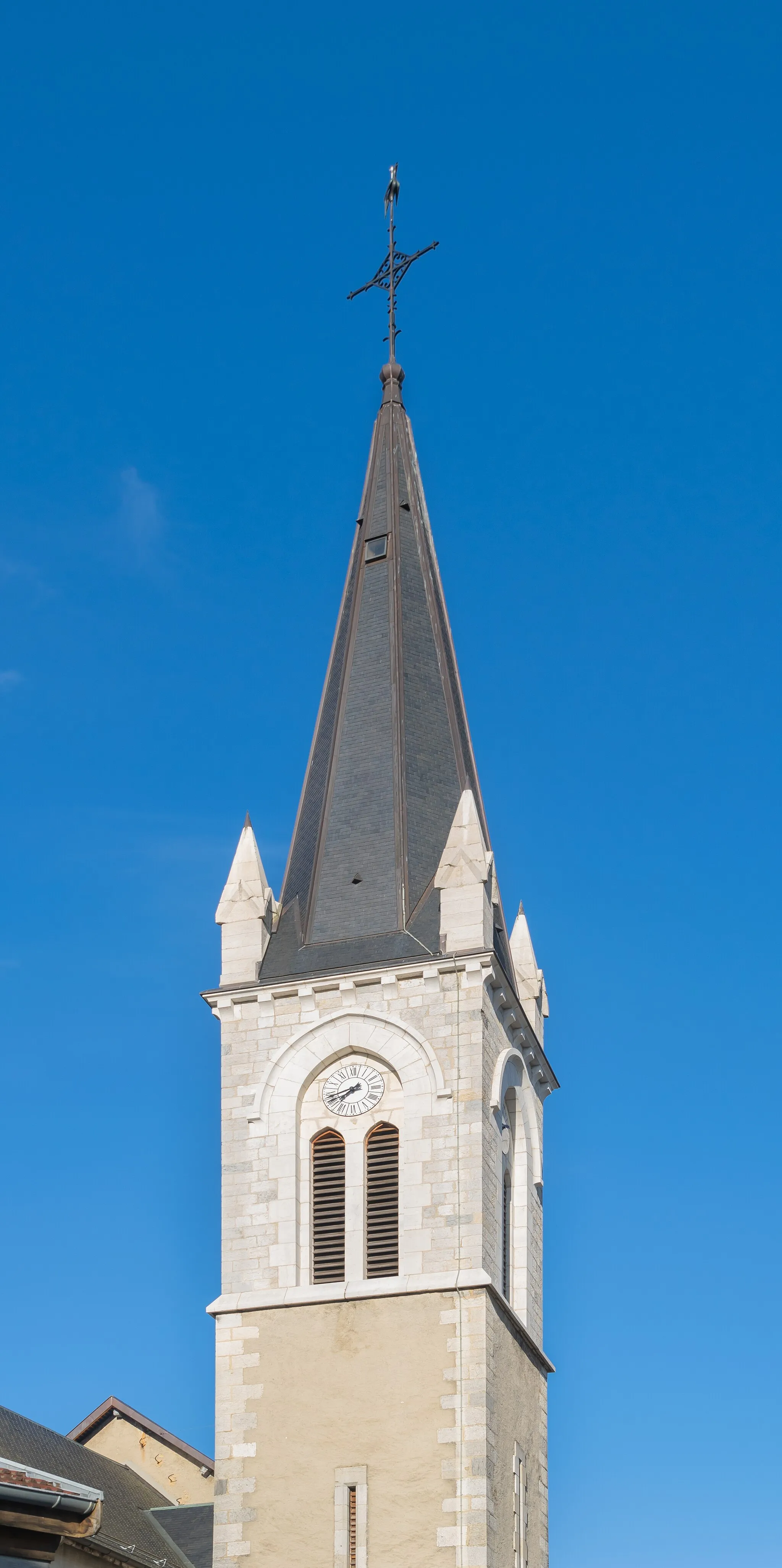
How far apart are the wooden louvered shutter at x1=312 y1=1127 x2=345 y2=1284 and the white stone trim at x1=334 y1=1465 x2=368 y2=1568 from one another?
2.75 metres

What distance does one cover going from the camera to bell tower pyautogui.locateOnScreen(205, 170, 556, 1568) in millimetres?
28750

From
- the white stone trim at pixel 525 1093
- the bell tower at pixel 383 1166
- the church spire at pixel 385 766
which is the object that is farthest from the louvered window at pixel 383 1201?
the church spire at pixel 385 766

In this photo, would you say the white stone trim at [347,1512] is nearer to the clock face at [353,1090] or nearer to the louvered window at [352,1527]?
the louvered window at [352,1527]

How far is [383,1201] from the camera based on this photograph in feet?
101

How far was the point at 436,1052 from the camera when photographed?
31266 mm

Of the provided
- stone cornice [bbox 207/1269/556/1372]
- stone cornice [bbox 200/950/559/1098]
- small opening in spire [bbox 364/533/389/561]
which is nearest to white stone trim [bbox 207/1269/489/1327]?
stone cornice [bbox 207/1269/556/1372]

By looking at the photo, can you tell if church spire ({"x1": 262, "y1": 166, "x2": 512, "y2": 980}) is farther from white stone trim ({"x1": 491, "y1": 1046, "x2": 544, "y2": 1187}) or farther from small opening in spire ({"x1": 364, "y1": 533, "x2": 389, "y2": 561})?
white stone trim ({"x1": 491, "y1": 1046, "x2": 544, "y2": 1187})

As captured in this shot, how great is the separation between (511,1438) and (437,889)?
809cm

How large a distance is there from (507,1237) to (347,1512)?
519 centimetres

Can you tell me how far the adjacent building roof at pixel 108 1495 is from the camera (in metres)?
30.1

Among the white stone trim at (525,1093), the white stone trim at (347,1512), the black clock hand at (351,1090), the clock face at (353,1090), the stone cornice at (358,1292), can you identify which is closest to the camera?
the white stone trim at (347,1512)

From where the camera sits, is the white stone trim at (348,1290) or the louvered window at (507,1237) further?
the louvered window at (507,1237)

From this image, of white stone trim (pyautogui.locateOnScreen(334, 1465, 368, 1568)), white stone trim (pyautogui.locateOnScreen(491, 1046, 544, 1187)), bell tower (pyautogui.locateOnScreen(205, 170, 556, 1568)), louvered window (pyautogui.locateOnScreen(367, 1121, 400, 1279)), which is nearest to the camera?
white stone trim (pyautogui.locateOnScreen(334, 1465, 368, 1568))

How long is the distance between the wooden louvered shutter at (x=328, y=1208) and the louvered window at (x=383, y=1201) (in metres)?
0.38
